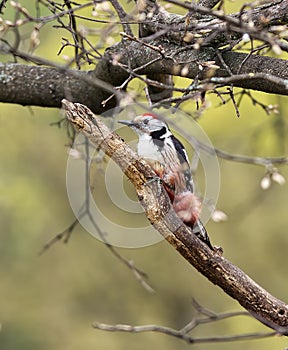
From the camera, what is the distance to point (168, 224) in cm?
258

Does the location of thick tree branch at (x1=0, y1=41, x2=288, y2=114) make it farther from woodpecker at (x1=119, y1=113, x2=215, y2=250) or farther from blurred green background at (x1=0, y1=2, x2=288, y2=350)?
blurred green background at (x1=0, y1=2, x2=288, y2=350)

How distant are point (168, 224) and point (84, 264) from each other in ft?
16.0

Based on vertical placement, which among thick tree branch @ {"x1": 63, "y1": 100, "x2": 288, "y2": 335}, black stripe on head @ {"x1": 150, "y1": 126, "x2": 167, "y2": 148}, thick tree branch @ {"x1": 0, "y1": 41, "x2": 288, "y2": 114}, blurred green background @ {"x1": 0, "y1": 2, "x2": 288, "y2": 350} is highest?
thick tree branch @ {"x1": 0, "y1": 41, "x2": 288, "y2": 114}

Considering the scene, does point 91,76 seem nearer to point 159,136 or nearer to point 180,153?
point 159,136

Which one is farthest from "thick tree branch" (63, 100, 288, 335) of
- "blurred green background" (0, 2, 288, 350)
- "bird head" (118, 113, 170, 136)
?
"blurred green background" (0, 2, 288, 350)

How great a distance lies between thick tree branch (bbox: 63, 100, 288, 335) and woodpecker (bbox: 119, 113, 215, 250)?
7 centimetres

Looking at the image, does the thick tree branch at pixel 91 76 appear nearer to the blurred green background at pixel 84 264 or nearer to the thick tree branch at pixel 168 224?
the thick tree branch at pixel 168 224

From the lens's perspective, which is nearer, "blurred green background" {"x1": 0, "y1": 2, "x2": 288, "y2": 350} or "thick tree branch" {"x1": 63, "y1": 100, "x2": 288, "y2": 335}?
"thick tree branch" {"x1": 63, "y1": 100, "x2": 288, "y2": 335}

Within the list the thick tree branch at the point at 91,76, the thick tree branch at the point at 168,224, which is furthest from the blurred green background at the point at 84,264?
the thick tree branch at the point at 168,224

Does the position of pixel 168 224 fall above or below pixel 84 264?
above

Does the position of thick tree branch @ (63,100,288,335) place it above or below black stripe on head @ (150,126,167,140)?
below

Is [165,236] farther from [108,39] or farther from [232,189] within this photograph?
[232,189]

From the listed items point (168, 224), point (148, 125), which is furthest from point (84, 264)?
point (168, 224)

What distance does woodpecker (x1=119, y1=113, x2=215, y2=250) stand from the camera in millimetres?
2779
